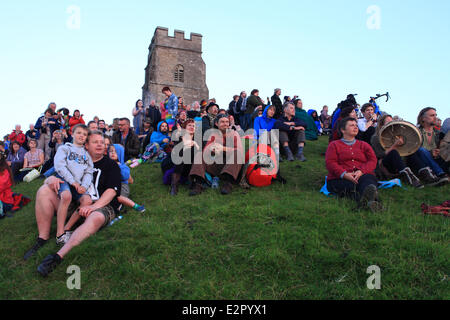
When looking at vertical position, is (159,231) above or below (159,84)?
below

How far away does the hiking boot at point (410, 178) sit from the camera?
612cm

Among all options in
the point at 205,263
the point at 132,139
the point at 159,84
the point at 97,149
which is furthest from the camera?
the point at 159,84

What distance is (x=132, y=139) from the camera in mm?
10039

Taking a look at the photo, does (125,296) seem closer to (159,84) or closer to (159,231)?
(159,231)

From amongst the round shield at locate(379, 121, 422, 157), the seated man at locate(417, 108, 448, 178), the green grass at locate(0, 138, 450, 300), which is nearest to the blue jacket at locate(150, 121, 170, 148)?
the green grass at locate(0, 138, 450, 300)

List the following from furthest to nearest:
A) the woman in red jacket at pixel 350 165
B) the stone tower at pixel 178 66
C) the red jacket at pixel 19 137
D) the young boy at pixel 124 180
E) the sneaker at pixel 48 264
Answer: the stone tower at pixel 178 66
the red jacket at pixel 19 137
the young boy at pixel 124 180
the woman in red jacket at pixel 350 165
the sneaker at pixel 48 264

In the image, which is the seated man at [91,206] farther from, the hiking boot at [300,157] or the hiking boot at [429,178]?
the hiking boot at [429,178]

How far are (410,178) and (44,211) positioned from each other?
6.93 meters

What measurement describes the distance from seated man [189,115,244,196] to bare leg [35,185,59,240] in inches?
98.8

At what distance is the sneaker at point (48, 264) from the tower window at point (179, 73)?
41.1 m

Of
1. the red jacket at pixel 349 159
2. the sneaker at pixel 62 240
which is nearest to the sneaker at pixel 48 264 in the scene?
the sneaker at pixel 62 240

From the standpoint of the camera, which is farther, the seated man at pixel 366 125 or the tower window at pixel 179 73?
the tower window at pixel 179 73

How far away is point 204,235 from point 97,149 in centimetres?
252
